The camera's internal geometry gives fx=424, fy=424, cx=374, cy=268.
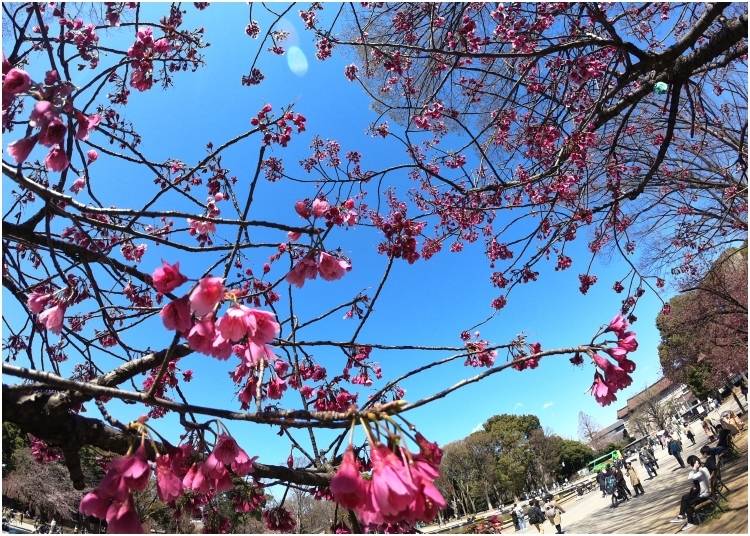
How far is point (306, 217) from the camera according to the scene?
1.95 metres

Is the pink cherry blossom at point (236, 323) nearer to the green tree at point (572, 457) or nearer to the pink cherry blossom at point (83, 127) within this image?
the pink cherry blossom at point (83, 127)

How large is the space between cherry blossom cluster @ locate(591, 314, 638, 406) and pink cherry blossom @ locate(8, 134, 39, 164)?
2.14m

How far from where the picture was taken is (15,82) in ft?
4.90

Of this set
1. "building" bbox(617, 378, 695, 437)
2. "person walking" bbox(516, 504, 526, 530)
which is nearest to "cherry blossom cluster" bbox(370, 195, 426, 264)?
"person walking" bbox(516, 504, 526, 530)

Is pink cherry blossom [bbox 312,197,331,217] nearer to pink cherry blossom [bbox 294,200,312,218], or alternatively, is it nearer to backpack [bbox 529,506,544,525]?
pink cherry blossom [bbox 294,200,312,218]

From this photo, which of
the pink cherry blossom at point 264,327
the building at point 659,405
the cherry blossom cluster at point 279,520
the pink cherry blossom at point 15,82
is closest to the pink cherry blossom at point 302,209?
the pink cherry blossom at point 264,327

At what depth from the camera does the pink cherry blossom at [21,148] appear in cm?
150

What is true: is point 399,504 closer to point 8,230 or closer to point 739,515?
point 8,230

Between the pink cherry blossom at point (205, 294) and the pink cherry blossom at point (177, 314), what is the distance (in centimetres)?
5

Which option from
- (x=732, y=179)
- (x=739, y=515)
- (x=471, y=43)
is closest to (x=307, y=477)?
(x=471, y=43)

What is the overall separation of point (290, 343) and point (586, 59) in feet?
17.3

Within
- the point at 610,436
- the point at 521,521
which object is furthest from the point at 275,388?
the point at 610,436

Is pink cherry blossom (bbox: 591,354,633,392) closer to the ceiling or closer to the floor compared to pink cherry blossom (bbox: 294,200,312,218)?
closer to the floor

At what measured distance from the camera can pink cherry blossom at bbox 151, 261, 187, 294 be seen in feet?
3.95
